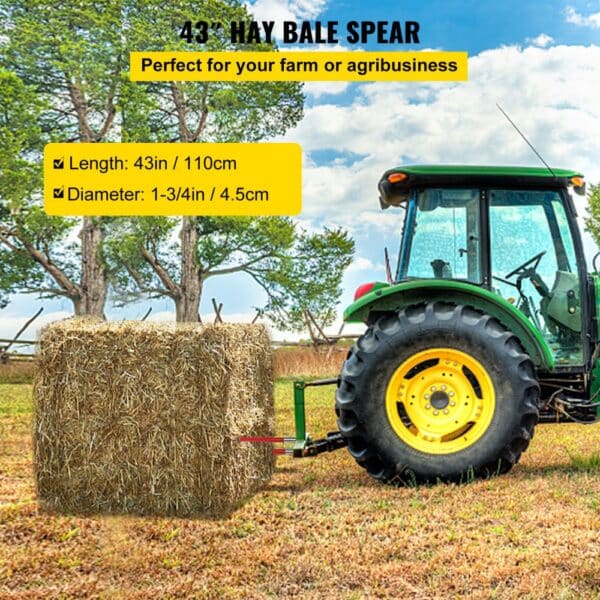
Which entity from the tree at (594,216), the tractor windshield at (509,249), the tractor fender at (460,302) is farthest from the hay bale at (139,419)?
the tree at (594,216)

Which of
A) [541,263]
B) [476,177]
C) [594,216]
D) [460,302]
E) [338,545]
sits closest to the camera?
[338,545]

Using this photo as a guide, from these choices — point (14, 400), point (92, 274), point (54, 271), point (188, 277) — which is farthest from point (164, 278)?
point (14, 400)

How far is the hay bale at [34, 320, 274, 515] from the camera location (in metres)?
4.28

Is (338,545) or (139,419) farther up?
(139,419)

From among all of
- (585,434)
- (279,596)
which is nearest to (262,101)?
(585,434)

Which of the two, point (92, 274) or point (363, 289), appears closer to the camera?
point (363, 289)

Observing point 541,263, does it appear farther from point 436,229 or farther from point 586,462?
point 586,462

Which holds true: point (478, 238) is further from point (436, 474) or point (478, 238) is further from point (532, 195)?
point (436, 474)

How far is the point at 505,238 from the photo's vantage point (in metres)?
4.93

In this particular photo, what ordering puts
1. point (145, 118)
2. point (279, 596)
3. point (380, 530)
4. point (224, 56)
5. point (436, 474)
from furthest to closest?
point (145, 118) < point (224, 56) < point (436, 474) < point (380, 530) < point (279, 596)

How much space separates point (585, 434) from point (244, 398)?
335cm

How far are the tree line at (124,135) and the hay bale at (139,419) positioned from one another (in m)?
12.7

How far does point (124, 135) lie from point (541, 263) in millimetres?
13760

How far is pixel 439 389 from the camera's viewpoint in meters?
4.61
